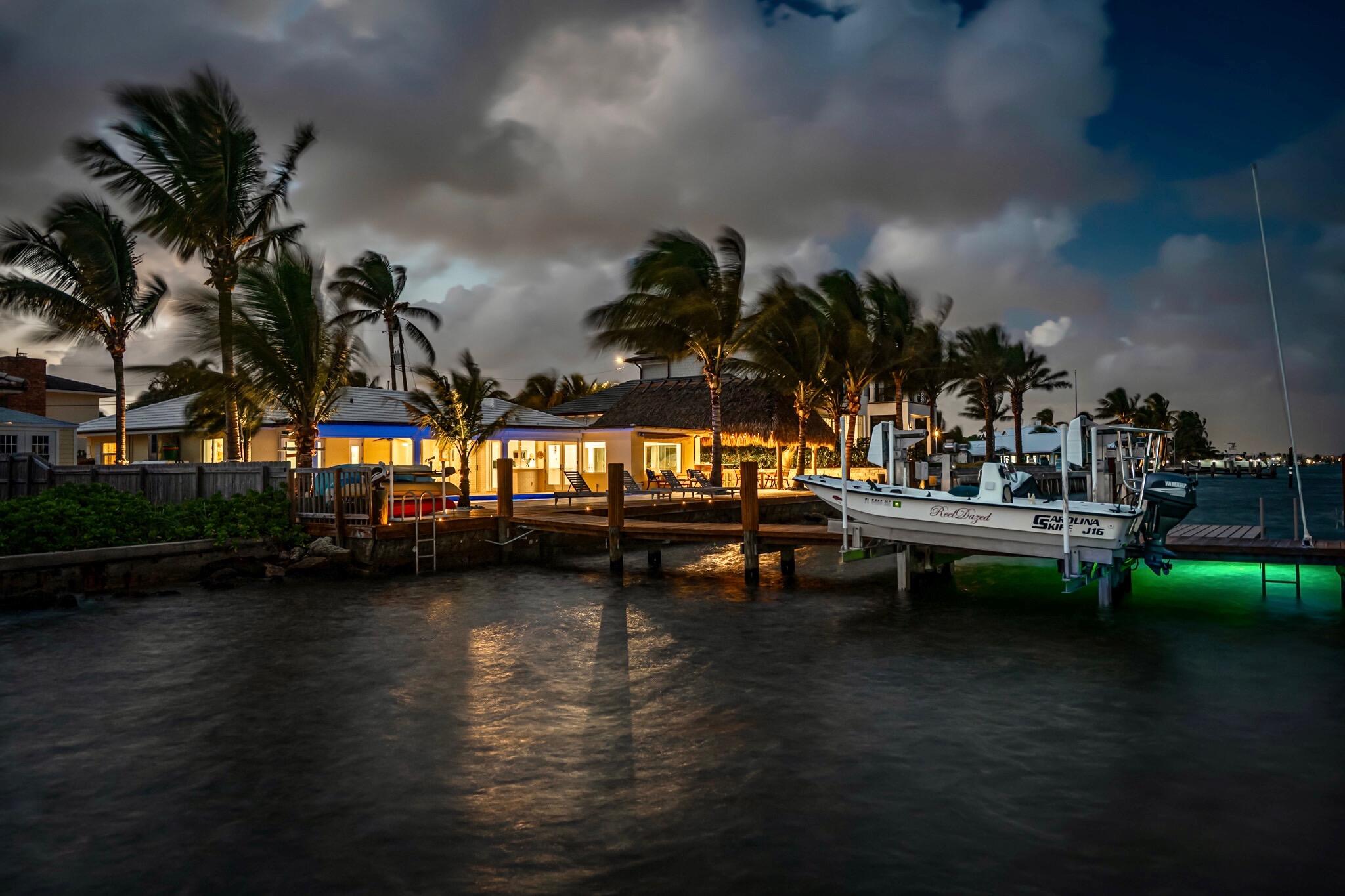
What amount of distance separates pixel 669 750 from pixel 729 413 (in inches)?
1147

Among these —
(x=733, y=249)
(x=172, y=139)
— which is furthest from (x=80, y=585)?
(x=733, y=249)

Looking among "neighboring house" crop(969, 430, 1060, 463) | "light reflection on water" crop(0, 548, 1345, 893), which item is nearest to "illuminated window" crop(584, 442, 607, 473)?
"light reflection on water" crop(0, 548, 1345, 893)

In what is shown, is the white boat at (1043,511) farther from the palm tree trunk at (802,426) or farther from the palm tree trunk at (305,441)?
the palm tree trunk at (802,426)

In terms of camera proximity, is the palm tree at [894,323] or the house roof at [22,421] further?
the palm tree at [894,323]

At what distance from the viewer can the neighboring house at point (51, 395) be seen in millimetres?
35906

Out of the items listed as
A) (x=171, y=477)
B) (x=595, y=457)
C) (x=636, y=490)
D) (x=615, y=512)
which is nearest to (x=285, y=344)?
(x=171, y=477)

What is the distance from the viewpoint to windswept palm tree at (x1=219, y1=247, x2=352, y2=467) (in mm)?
19766

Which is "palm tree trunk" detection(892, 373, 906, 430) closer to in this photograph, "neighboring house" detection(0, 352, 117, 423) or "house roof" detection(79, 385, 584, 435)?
"house roof" detection(79, 385, 584, 435)

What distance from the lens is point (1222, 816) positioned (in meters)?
6.11

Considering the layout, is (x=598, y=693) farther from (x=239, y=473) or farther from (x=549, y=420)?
(x=549, y=420)

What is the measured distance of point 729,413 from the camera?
36250 mm

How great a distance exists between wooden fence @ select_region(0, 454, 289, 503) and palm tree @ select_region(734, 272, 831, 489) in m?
16.4

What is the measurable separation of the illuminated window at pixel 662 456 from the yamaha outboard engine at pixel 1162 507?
63.2 feet

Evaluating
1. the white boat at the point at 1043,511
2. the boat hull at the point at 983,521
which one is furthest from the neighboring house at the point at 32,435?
the white boat at the point at 1043,511
